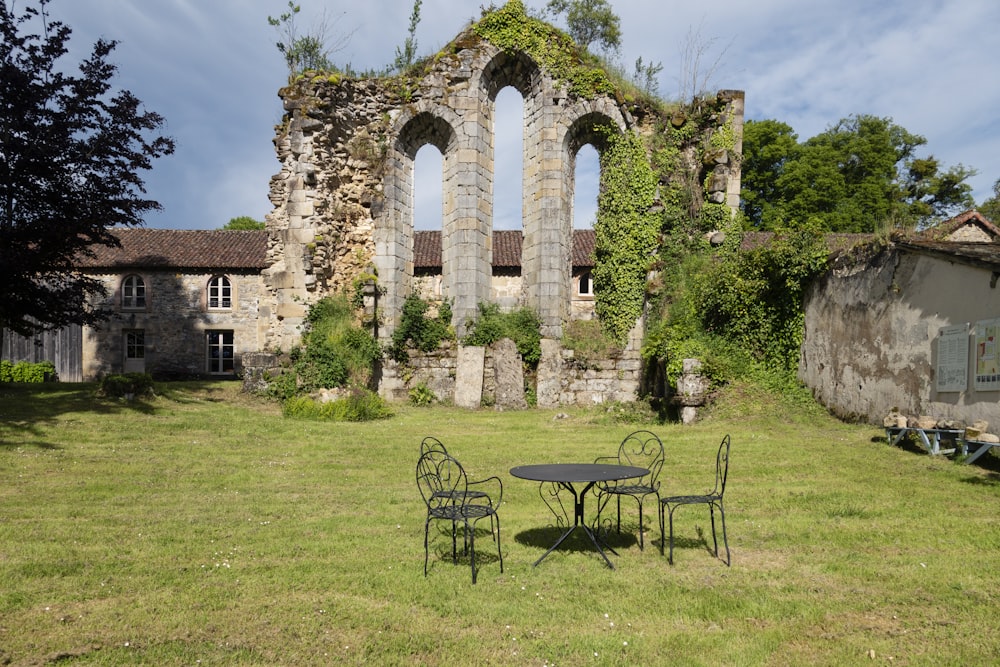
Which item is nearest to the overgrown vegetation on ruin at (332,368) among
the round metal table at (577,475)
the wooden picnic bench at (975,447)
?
the round metal table at (577,475)

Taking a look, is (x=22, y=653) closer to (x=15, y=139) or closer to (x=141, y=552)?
(x=141, y=552)

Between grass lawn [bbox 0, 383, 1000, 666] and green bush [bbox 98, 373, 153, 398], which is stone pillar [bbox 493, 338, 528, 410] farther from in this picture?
green bush [bbox 98, 373, 153, 398]

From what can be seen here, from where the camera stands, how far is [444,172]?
17109 mm

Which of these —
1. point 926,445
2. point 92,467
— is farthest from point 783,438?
point 92,467

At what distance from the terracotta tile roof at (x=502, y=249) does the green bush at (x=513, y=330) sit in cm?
1044

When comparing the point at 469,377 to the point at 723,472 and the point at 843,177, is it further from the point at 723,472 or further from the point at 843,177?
the point at 843,177

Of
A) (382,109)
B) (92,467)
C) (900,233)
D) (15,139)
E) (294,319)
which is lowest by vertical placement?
(92,467)

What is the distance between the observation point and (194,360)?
26797 millimetres

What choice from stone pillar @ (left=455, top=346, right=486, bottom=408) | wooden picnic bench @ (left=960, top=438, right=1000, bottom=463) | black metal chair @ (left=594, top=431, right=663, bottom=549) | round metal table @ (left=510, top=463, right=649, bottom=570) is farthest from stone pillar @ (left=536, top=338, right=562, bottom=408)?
round metal table @ (left=510, top=463, right=649, bottom=570)

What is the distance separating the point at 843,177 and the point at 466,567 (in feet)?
94.6

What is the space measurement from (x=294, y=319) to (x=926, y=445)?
12589 millimetres

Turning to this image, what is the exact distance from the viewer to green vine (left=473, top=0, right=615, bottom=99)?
16766 millimetres

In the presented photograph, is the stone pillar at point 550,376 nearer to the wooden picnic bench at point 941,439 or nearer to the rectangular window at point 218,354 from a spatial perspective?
the wooden picnic bench at point 941,439

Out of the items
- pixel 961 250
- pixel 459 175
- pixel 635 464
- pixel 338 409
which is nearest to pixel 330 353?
pixel 338 409
